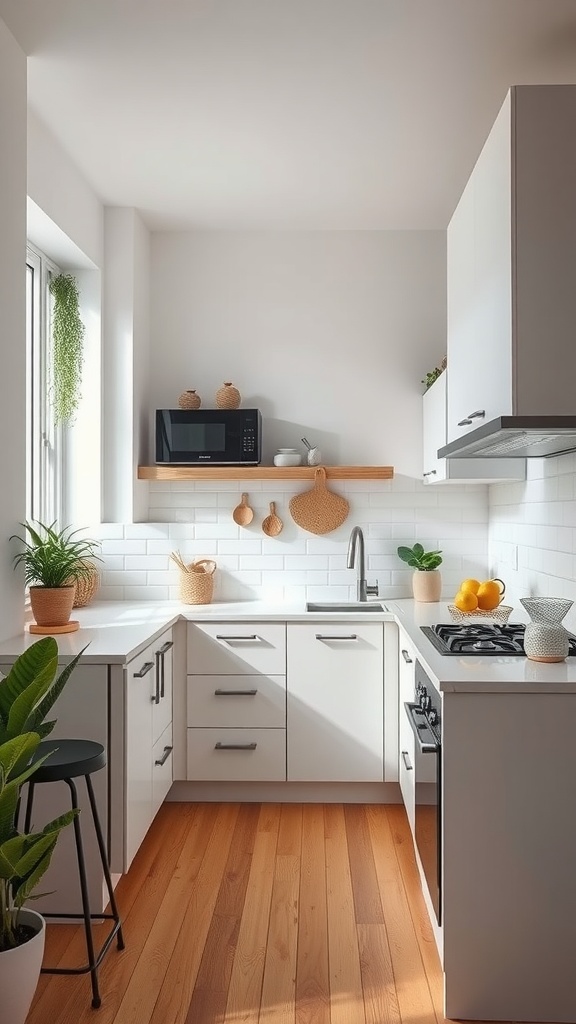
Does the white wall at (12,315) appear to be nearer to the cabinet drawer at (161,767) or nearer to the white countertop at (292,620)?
the white countertop at (292,620)

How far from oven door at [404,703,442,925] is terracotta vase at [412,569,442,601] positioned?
1394mm

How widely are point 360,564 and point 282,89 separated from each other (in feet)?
6.99

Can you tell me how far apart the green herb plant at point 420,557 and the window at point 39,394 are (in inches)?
67.2

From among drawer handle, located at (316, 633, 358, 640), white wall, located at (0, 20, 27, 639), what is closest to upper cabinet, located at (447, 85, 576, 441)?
white wall, located at (0, 20, 27, 639)

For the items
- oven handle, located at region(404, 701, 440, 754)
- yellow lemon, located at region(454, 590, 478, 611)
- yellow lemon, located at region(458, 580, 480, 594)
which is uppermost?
yellow lemon, located at region(458, 580, 480, 594)

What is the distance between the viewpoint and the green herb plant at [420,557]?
4.13 metres

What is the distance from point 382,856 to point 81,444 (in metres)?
2.27

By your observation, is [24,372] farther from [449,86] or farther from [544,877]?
[544,877]

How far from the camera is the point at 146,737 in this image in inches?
120

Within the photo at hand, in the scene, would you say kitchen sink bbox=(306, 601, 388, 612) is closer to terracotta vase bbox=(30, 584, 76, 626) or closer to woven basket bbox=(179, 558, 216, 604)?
woven basket bbox=(179, 558, 216, 604)

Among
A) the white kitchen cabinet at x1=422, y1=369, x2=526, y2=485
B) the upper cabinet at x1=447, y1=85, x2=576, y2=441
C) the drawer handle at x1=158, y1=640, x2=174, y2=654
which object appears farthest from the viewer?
the white kitchen cabinet at x1=422, y1=369, x2=526, y2=485

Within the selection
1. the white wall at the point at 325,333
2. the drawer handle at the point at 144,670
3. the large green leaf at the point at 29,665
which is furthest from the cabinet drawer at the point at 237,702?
the large green leaf at the point at 29,665

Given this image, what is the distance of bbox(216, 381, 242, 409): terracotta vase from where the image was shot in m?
4.18

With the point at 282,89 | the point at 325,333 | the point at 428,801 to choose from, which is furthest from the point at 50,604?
the point at 325,333
